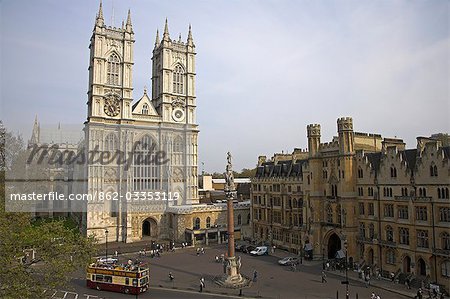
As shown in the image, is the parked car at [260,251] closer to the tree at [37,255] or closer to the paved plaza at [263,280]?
the paved plaza at [263,280]

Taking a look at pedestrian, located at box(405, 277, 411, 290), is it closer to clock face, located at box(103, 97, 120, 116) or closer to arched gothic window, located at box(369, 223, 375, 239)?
arched gothic window, located at box(369, 223, 375, 239)

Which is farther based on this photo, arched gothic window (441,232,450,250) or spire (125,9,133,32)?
spire (125,9,133,32)

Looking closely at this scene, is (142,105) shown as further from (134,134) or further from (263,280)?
(263,280)

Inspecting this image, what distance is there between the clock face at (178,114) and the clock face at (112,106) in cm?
1190

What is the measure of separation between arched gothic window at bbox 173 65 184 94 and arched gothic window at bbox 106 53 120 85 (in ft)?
40.2

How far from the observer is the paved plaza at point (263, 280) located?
1378 inches

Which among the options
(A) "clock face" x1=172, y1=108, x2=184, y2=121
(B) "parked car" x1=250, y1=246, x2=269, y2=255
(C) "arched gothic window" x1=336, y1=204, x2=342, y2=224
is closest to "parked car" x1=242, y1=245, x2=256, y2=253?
(B) "parked car" x1=250, y1=246, x2=269, y2=255

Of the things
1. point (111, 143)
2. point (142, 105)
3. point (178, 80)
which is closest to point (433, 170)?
point (111, 143)

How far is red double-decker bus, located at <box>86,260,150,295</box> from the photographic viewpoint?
35094 mm

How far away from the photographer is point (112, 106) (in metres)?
69.7

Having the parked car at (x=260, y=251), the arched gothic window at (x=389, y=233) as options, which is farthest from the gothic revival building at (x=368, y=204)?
the parked car at (x=260, y=251)

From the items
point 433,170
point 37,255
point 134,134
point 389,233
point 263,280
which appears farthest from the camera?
point 134,134

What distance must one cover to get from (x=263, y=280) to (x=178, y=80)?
50637mm

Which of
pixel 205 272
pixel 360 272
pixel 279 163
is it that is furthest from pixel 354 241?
pixel 279 163
